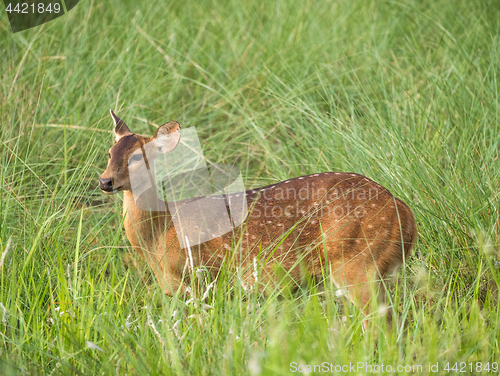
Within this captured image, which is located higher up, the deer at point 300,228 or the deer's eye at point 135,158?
the deer's eye at point 135,158

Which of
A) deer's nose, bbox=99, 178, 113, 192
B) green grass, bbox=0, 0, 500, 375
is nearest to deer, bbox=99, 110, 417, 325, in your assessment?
deer's nose, bbox=99, 178, 113, 192

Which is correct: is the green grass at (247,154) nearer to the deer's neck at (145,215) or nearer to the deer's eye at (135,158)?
the deer's neck at (145,215)

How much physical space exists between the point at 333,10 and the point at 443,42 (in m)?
1.41

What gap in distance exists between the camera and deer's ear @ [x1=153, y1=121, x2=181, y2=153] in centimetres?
273

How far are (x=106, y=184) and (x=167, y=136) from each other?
411 mm

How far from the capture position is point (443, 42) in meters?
4.96

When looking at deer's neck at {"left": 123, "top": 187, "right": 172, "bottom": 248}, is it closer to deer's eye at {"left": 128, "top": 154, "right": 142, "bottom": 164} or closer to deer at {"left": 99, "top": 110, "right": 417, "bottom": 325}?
deer at {"left": 99, "top": 110, "right": 417, "bottom": 325}

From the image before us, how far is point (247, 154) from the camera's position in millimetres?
4234

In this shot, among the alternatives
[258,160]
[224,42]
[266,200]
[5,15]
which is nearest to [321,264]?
[266,200]

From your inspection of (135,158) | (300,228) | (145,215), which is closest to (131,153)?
(135,158)

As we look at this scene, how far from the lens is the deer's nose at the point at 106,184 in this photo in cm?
262

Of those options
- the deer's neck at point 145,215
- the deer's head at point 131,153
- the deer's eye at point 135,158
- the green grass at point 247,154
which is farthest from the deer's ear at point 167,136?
the green grass at point 247,154

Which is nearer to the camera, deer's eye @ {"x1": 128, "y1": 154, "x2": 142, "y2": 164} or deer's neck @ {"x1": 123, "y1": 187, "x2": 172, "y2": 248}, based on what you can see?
deer's eye @ {"x1": 128, "y1": 154, "x2": 142, "y2": 164}

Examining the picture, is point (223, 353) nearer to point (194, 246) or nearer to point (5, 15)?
point (194, 246)
